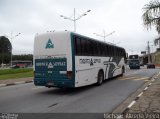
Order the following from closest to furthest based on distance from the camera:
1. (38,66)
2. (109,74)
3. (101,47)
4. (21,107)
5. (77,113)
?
(77,113)
(21,107)
(38,66)
(101,47)
(109,74)

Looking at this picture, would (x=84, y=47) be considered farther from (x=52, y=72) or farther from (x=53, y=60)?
(x=52, y=72)

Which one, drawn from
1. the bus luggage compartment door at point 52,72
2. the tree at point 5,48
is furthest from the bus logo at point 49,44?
the tree at point 5,48

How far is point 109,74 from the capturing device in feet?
67.4

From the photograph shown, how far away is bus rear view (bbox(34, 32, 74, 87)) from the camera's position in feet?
44.0

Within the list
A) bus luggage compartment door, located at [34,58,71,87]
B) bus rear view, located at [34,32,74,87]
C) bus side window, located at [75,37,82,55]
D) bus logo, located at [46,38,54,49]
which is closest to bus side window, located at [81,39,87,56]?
bus side window, located at [75,37,82,55]

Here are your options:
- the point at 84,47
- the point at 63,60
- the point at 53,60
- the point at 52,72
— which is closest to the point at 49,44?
the point at 53,60

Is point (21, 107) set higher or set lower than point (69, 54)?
lower

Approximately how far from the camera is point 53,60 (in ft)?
45.5

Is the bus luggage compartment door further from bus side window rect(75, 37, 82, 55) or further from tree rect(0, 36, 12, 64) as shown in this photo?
tree rect(0, 36, 12, 64)

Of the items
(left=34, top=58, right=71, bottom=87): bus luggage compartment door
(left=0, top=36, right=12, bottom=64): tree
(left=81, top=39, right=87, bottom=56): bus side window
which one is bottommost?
(left=34, top=58, right=71, bottom=87): bus luggage compartment door

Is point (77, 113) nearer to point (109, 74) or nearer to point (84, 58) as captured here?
point (84, 58)

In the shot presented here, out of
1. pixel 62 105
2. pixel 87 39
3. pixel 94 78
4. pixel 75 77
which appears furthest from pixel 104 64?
pixel 62 105

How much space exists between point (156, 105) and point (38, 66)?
748 centimetres

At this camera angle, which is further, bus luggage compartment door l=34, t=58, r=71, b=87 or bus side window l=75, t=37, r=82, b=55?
bus side window l=75, t=37, r=82, b=55
